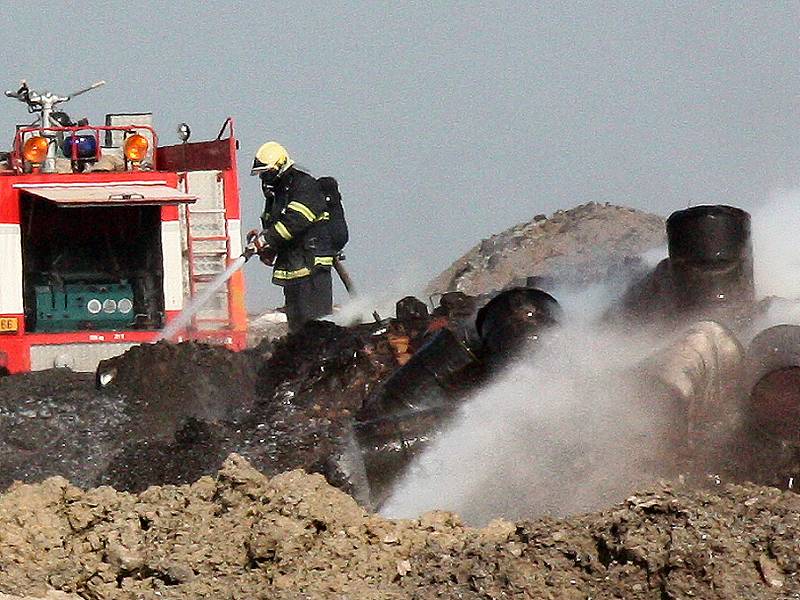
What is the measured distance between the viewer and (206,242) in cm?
1228

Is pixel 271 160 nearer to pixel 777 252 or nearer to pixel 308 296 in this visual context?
pixel 308 296

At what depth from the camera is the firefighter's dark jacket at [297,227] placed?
11430 millimetres

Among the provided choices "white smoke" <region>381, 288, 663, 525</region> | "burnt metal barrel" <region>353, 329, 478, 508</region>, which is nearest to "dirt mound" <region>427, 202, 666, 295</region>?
"burnt metal barrel" <region>353, 329, 478, 508</region>

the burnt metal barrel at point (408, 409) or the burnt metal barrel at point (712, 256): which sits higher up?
the burnt metal barrel at point (712, 256)

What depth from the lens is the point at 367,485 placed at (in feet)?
24.7

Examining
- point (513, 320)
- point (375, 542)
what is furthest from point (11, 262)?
point (375, 542)

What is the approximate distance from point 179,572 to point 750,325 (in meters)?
4.54

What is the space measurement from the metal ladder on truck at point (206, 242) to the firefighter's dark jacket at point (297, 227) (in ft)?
2.22

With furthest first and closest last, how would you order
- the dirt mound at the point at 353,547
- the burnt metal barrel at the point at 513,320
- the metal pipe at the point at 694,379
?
the burnt metal barrel at the point at 513,320 < the metal pipe at the point at 694,379 < the dirt mound at the point at 353,547

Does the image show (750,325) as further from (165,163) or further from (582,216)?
(582,216)

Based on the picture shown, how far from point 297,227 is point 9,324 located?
217cm

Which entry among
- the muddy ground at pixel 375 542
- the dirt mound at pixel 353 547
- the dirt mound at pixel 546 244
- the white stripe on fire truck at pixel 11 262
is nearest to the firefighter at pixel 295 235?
the white stripe on fire truck at pixel 11 262

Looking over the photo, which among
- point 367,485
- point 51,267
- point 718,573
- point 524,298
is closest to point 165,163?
point 51,267

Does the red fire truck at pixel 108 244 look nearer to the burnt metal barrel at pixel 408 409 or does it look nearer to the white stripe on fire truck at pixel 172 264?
the white stripe on fire truck at pixel 172 264
